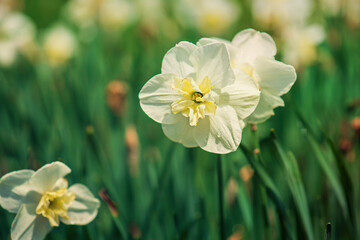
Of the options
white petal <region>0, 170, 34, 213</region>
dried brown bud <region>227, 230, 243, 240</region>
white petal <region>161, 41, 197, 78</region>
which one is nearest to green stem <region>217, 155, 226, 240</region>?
white petal <region>161, 41, 197, 78</region>

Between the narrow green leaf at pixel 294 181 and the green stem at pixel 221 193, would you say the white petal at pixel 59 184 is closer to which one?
the green stem at pixel 221 193

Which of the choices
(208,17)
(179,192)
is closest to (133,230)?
(179,192)

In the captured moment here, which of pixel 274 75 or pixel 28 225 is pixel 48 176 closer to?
pixel 28 225

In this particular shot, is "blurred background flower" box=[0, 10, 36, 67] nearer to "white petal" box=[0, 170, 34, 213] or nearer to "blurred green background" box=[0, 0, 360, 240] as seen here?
"blurred green background" box=[0, 0, 360, 240]

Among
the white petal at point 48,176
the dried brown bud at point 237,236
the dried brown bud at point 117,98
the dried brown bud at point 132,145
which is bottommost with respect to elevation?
the dried brown bud at point 237,236

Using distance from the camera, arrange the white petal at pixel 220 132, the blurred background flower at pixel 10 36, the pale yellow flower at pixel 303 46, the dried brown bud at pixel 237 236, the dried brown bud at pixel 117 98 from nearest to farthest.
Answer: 1. the white petal at pixel 220 132
2. the dried brown bud at pixel 237 236
3. the dried brown bud at pixel 117 98
4. the pale yellow flower at pixel 303 46
5. the blurred background flower at pixel 10 36

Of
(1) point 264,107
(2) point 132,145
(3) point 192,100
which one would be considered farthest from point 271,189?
(2) point 132,145

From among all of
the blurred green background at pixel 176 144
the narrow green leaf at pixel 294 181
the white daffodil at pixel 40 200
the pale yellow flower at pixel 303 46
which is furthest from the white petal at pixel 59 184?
the pale yellow flower at pixel 303 46
